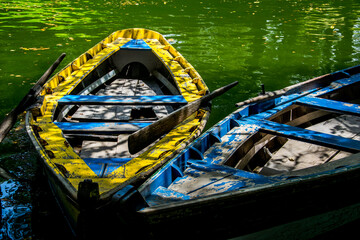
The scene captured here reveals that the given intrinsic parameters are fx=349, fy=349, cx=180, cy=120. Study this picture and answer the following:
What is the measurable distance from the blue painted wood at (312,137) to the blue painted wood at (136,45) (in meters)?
4.29

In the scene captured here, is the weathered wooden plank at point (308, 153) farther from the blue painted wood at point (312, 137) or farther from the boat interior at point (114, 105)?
the boat interior at point (114, 105)

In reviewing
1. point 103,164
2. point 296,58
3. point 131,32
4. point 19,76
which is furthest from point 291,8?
point 103,164

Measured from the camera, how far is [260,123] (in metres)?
4.45

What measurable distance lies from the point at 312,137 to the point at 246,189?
174cm

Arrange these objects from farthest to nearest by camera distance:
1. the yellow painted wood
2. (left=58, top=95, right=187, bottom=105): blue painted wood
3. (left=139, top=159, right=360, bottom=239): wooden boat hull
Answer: (left=58, top=95, right=187, bottom=105): blue painted wood, the yellow painted wood, (left=139, top=159, right=360, bottom=239): wooden boat hull

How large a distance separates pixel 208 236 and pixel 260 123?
2128mm

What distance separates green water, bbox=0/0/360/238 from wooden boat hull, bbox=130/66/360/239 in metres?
2.82

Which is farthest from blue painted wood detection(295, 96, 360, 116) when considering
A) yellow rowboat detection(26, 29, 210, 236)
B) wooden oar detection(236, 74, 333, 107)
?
yellow rowboat detection(26, 29, 210, 236)

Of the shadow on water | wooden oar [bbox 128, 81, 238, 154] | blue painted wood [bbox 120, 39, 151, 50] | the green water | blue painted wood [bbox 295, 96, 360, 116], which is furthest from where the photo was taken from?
the green water

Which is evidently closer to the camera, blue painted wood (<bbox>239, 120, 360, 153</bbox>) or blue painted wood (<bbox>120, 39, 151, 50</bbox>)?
blue painted wood (<bbox>239, 120, 360, 153</bbox>)

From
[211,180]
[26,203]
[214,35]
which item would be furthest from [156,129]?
[214,35]

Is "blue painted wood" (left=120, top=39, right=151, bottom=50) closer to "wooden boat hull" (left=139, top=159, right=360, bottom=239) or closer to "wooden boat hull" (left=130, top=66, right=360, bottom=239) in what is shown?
"wooden boat hull" (left=130, top=66, right=360, bottom=239)

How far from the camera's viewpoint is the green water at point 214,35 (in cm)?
945

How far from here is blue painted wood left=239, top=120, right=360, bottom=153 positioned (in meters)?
3.77
